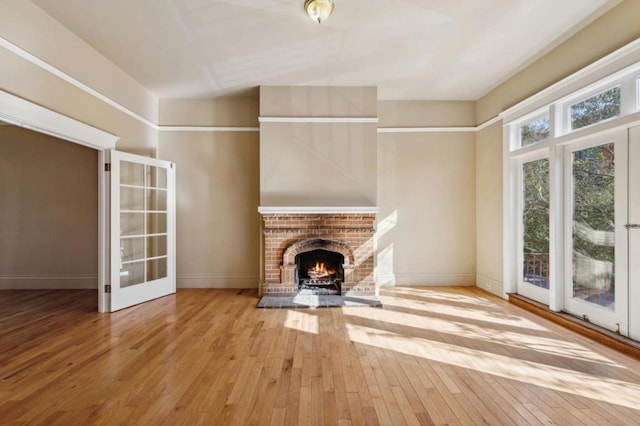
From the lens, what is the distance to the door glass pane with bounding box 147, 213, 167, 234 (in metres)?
4.58

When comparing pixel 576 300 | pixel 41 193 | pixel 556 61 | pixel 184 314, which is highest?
pixel 556 61

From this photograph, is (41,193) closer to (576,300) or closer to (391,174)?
(391,174)

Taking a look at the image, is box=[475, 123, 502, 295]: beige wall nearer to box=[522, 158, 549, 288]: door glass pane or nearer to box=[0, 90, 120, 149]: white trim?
box=[522, 158, 549, 288]: door glass pane

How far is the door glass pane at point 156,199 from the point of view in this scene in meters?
4.57

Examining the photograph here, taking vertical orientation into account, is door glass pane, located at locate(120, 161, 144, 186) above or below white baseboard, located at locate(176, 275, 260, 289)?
above

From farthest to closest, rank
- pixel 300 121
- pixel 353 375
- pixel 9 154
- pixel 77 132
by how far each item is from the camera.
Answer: pixel 9 154 → pixel 300 121 → pixel 77 132 → pixel 353 375

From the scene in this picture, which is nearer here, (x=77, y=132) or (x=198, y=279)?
(x=77, y=132)

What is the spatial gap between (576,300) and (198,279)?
5.00m

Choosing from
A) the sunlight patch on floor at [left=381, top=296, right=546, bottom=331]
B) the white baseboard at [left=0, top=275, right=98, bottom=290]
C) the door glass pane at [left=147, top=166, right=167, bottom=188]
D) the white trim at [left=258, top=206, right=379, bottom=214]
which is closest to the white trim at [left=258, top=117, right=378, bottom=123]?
the white trim at [left=258, top=206, right=379, bottom=214]

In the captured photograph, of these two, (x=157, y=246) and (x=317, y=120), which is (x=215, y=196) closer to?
(x=157, y=246)

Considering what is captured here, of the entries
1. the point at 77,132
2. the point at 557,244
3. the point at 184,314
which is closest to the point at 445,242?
the point at 557,244

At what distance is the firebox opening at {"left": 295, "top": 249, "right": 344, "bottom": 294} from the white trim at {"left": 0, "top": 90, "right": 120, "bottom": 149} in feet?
9.76

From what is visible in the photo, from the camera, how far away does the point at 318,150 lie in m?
4.77

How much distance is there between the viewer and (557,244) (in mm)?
3633
